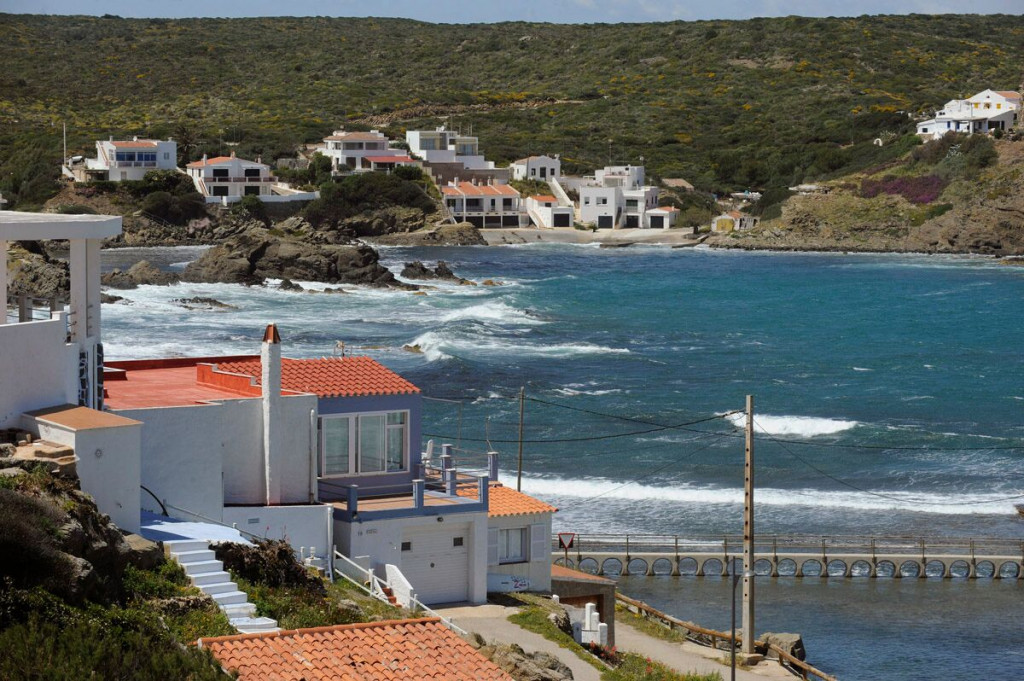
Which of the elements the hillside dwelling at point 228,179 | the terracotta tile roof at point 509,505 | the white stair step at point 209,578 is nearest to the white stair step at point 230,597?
the white stair step at point 209,578

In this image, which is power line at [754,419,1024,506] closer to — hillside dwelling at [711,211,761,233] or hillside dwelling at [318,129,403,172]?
hillside dwelling at [711,211,761,233]

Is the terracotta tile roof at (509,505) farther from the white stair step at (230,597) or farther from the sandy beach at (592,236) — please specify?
the sandy beach at (592,236)

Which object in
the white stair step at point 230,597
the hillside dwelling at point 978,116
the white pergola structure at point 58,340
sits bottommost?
the white stair step at point 230,597

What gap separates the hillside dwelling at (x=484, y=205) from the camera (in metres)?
134

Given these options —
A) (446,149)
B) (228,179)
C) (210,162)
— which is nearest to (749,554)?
(228,179)

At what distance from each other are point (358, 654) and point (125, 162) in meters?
117

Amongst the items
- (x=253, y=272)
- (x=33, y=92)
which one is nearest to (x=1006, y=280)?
(x=253, y=272)

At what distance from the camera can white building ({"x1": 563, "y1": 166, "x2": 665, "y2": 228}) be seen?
134500mm

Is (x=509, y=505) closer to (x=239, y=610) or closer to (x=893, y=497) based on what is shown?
(x=239, y=610)

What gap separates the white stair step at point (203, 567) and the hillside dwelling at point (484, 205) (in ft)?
385

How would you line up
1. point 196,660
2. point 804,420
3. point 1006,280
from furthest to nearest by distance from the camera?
point 1006,280 < point 804,420 < point 196,660

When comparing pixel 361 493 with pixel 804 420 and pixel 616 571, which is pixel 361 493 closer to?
pixel 616 571

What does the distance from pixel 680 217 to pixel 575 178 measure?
10.1 meters

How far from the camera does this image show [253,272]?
3615 inches
